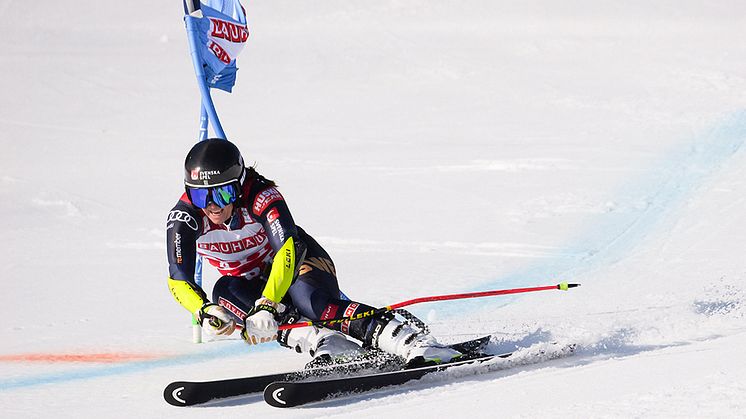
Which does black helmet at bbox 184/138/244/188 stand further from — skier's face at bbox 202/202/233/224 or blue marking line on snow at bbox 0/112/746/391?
blue marking line on snow at bbox 0/112/746/391

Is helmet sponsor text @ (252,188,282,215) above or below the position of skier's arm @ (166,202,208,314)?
above

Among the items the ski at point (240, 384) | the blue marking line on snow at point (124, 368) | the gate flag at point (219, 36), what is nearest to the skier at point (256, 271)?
the ski at point (240, 384)

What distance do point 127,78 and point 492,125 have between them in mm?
6895

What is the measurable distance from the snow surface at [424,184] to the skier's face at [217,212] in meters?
0.92

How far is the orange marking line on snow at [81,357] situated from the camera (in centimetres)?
596

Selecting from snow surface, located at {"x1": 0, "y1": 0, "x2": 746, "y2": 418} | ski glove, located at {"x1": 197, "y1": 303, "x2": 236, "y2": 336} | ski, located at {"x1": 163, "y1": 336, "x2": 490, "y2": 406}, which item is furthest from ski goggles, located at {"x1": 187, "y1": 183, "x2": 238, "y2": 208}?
snow surface, located at {"x1": 0, "y1": 0, "x2": 746, "y2": 418}

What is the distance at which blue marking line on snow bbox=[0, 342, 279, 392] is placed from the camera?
552 cm

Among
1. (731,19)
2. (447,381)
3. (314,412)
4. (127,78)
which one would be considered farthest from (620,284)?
(731,19)

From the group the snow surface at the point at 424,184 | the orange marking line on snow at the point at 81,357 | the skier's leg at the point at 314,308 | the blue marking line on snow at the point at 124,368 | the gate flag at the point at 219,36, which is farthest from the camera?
the gate flag at the point at 219,36

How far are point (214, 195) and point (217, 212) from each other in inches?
4.4

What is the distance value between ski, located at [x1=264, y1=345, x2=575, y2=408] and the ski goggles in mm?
938

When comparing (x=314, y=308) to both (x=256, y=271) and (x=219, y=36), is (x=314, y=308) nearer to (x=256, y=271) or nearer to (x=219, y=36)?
(x=256, y=271)

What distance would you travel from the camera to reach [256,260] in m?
5.30

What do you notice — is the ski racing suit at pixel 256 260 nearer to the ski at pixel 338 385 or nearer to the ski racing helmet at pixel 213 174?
the ski racing helmet at pixel 213 174
